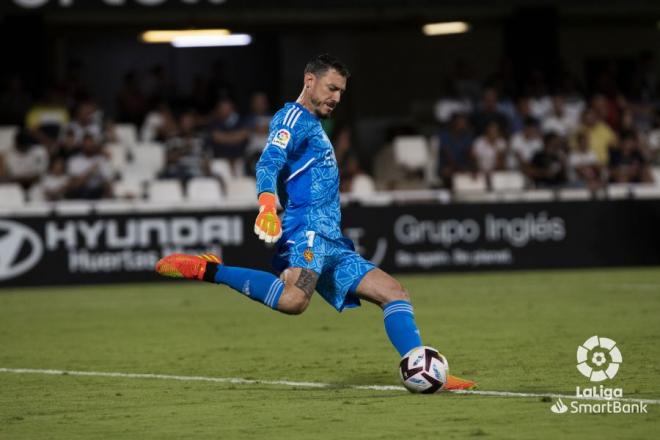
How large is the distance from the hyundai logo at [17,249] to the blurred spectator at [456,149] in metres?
6.27

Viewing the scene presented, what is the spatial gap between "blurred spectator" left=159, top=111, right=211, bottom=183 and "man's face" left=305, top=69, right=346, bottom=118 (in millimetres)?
11080

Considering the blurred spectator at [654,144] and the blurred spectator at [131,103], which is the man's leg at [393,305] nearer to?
the blurred spectator at [654,144]

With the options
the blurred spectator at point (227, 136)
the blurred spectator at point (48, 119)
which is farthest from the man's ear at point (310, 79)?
the blurred spectator at point (48, 119)

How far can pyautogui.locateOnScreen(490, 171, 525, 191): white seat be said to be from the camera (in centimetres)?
1944

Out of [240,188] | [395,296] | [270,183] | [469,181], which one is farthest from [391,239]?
[270,183]

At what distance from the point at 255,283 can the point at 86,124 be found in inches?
470

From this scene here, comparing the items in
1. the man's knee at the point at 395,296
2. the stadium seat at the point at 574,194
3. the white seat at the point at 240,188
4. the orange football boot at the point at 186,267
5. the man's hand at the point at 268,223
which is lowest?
the man's knee at the point at 395,296

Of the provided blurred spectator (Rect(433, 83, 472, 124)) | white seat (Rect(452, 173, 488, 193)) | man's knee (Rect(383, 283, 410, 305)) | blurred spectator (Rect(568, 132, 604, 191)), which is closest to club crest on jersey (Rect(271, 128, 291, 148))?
man's knee (Rect(383, 283, 410, 305))

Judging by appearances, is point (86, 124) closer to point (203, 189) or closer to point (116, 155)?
point (116, 155)

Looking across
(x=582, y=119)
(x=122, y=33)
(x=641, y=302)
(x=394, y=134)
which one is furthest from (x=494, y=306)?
(x=122, y=33)

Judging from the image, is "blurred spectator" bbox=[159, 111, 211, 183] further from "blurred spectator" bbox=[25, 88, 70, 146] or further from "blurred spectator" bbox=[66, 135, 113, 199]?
"blurred spectator" bbox=[25, 88, 70, 146]

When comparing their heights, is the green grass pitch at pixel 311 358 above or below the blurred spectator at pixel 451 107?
below

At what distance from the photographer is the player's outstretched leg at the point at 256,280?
25.1 ft

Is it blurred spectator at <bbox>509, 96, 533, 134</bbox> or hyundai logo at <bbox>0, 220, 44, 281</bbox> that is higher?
blurred spectator at <bbox>509, 96, 533, 134</bbox>
